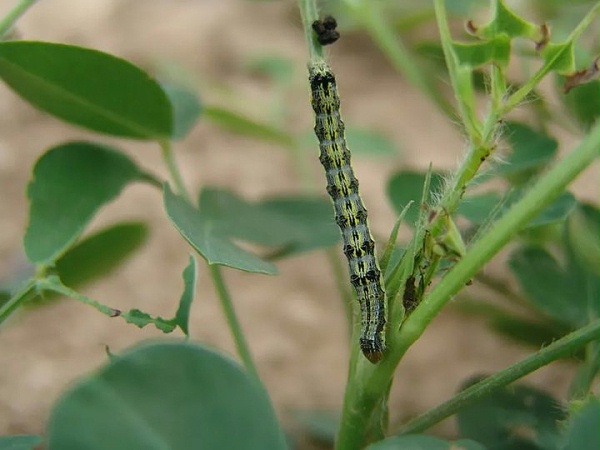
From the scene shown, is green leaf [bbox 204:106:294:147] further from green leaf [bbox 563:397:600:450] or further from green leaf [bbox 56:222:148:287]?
green leaf [bbox 563:397:600:450]

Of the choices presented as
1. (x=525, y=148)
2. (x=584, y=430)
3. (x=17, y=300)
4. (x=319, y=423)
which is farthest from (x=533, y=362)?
(x=319, y=423)

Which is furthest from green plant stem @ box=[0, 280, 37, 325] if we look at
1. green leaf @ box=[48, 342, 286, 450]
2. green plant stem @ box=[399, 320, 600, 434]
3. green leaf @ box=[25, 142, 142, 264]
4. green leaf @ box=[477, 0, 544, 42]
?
green leaf @ box=[477, 0, 544, 42]

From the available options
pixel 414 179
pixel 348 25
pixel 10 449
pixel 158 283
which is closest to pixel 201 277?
pixel 158 283

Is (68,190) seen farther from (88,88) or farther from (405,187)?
(405,187)

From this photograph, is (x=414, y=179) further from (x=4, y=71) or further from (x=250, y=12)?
(x=250, y=12)

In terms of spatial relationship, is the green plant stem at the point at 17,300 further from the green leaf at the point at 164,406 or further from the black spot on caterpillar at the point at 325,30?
the black spot on caterpillar at the point at 325,30

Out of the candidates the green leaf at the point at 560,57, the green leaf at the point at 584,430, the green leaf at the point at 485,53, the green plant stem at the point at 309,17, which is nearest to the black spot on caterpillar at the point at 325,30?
the green plant stem at the point at 309,17
